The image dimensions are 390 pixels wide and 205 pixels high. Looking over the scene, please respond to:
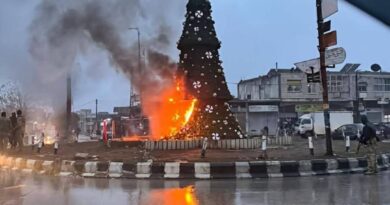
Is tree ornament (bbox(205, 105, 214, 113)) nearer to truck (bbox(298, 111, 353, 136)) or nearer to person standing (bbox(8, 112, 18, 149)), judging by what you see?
person standing (bbox(8, 112, 18, 149))

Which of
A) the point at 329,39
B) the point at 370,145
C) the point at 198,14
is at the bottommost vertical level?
the point at 370,145

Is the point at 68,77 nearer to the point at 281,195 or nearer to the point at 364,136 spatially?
the point at 364,136

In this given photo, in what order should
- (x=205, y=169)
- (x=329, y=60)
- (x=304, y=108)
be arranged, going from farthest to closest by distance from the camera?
(x=304, y=108)
(x=329, y=60)
(x=205, y=169)

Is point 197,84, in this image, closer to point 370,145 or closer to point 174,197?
point 370,145

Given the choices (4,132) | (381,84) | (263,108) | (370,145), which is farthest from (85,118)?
(370,145)

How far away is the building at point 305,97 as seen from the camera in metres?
61.5

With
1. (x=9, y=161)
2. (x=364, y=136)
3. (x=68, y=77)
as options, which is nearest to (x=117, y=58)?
(x=68, y=77)

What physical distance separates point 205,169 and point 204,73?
21.3 feet

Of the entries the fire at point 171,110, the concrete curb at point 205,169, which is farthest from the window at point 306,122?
the concrete curb at point 205,169

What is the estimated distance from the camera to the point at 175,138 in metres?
17.9

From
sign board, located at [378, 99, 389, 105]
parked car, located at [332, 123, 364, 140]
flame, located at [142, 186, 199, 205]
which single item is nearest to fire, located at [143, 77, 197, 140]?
flame, located at [142, 186, 199, 205]

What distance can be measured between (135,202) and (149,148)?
27.0ft

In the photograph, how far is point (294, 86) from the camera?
64.9 metres

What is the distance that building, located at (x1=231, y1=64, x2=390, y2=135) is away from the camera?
202 feet
